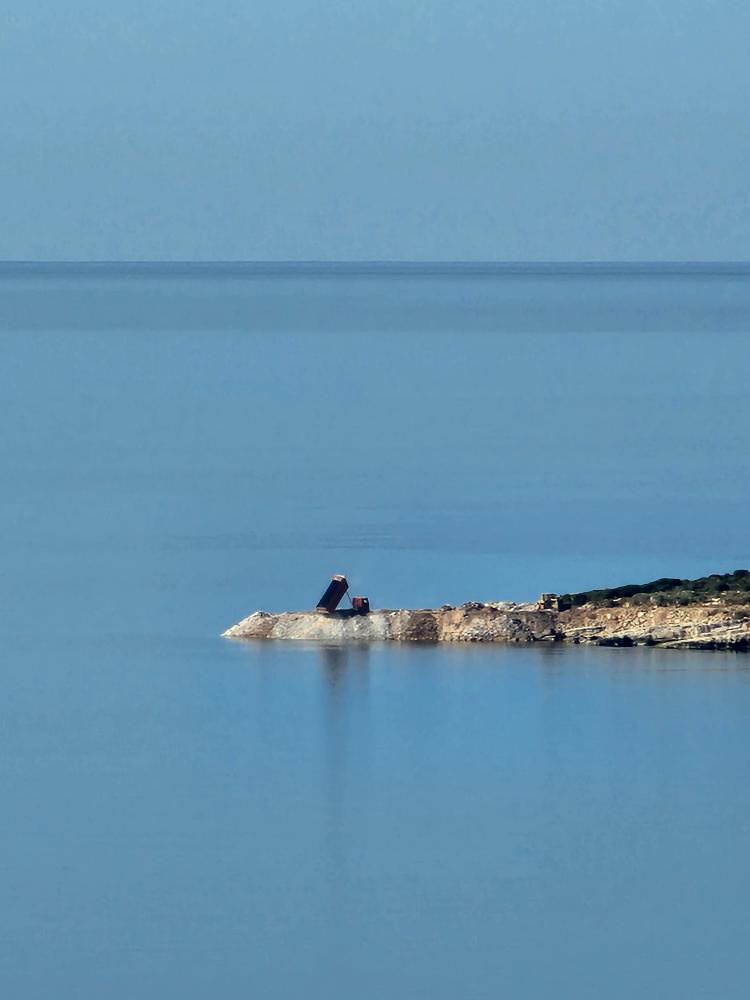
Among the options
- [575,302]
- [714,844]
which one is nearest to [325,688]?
[714,844]

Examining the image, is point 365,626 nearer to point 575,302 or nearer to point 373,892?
point 373,892

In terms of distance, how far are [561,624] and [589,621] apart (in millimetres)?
231

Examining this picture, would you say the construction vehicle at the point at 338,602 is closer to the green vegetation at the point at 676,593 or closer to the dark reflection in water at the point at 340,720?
the dark reflection in water at the point at 340,720

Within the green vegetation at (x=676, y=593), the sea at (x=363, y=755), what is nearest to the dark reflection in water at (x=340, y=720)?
the sea at (x=363, y=755)

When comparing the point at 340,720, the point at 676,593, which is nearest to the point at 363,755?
the point at 340,720

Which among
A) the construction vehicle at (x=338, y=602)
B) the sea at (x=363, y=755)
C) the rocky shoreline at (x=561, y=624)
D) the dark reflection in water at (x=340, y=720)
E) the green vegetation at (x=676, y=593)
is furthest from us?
the construction vehicle at (x=338, y=602)

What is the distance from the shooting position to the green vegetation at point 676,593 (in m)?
24.2

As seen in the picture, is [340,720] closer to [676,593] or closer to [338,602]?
[338,602]

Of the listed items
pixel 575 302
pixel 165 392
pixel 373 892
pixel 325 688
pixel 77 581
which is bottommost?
pixel 373 892

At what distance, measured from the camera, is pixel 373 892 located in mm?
18609

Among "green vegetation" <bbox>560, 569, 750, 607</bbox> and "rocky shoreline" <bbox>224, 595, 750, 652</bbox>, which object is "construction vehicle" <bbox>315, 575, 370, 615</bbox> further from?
"green vegetation" <bbox>560, 569, 750, 607</bbox>

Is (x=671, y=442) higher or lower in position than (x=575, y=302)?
lower

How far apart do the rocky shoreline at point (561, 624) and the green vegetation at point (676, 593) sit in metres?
0.03

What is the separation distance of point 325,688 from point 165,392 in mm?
41769
